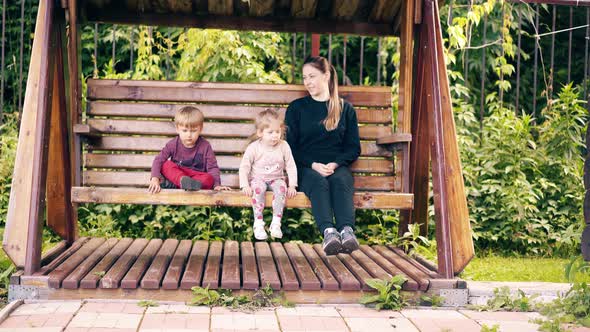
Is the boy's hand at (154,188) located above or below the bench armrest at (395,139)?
below

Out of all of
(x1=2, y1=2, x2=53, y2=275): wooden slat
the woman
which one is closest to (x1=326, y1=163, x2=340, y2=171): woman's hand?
the woman

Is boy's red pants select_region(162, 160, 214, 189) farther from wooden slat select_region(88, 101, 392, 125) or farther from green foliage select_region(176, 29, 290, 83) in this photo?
green foliage select_region(176, 29, 290, 83)

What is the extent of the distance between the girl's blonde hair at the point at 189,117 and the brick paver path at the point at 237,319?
57.1 inches

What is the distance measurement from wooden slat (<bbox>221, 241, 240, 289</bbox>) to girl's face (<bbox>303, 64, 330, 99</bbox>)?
1.21m

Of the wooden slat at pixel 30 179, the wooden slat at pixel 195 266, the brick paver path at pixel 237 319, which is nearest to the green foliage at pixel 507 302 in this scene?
the brick paver path at pixel 237 319

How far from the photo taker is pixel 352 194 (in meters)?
4.40

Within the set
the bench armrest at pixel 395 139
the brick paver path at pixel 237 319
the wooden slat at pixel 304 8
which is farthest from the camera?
the wooden slat at pixel 304 8

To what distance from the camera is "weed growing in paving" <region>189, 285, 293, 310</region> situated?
367 centimetres

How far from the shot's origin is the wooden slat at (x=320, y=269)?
381 centimetres

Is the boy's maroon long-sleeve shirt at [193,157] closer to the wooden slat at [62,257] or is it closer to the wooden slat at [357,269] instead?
the wooden slat at [62,257]

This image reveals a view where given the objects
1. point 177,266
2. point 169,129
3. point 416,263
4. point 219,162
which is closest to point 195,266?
point 177,266

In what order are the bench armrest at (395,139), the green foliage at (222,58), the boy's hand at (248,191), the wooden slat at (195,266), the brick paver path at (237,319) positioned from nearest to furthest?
the brick paver path at (237,319) < the wooden slat at (195,266) < the boy's hand at (248,191) < the bench armrest at (395,139) < the green foliage at (222,58)

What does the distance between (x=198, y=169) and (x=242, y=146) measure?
511 mm

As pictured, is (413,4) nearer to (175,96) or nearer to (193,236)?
(175,96)
